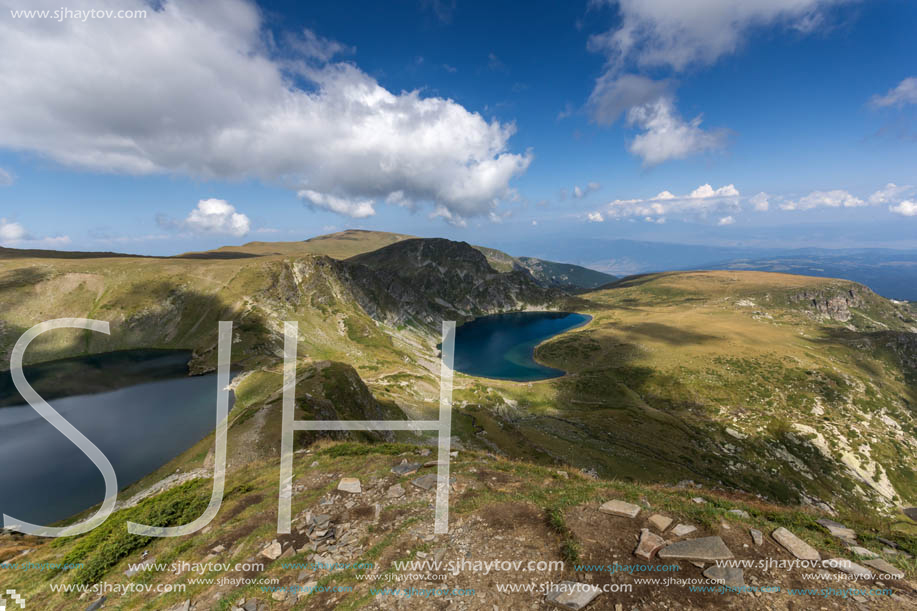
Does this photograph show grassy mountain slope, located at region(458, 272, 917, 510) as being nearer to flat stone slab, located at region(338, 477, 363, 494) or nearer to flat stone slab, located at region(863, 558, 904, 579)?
flat stone slab, located at region(338, 477, 363, 494)

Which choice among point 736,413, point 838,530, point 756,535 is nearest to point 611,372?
point 736,413

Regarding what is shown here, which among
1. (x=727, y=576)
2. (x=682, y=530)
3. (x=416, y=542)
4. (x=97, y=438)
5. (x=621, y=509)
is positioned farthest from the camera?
(x=97, y=438)

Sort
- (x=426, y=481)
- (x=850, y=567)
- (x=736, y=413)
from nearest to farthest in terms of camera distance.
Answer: (x=850, y=567) → (x=426, y=481) → (x=736, y=413)

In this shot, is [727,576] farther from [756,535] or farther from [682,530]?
[756,535]

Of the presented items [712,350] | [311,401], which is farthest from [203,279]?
[712,350]

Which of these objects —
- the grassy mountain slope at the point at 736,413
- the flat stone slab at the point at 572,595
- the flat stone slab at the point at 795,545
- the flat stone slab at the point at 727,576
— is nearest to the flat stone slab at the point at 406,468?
the flat stone slab at the point at 572,595

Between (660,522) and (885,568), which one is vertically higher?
(885,568)

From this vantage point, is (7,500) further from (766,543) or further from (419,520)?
(766,543)
